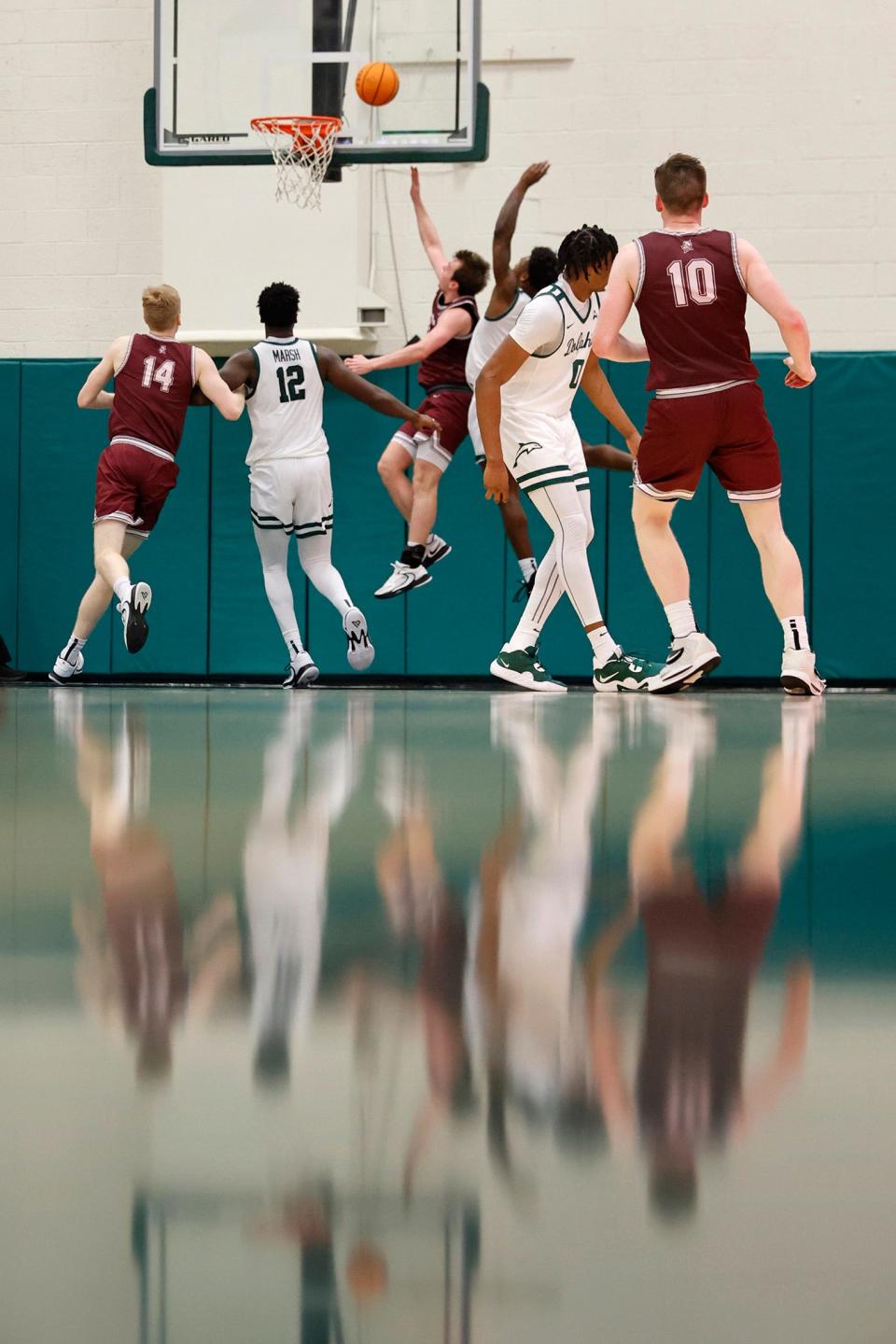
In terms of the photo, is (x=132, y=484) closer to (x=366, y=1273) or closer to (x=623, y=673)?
(x=623, y=673)

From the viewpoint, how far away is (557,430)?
24.4 feet

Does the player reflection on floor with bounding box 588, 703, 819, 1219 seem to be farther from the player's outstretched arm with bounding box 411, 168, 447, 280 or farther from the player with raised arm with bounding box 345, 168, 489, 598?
the player's outstretched arm with bounding box 411, 168, 447, 280

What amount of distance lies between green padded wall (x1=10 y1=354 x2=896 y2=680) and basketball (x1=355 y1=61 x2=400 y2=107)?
210 centimetres

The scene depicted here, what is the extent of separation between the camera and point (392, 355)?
9672 millimetres

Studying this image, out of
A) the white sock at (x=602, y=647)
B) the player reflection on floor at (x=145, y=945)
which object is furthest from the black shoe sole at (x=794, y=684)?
the player reflection on floor at (x=145, y=945)

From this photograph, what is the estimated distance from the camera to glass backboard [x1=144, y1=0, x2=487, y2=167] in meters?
8.91

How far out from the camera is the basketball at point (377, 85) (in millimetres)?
8805

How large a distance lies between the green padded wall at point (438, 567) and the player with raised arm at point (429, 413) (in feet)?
2.06

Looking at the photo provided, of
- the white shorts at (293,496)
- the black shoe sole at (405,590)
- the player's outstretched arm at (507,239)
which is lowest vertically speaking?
the black shoe sole at (405,590)

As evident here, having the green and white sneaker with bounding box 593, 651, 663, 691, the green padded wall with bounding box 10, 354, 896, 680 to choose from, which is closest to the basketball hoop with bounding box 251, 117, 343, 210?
the green padded wall with bounding box 10, 354, 896, 680

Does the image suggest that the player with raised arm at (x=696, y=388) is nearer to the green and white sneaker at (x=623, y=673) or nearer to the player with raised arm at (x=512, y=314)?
the green and white sneaker at (x=623, y=673)

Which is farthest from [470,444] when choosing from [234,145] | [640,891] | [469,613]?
[640,891]

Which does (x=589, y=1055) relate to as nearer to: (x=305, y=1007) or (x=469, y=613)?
(x=305, y=1007)

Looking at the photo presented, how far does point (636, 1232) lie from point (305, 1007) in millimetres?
537
